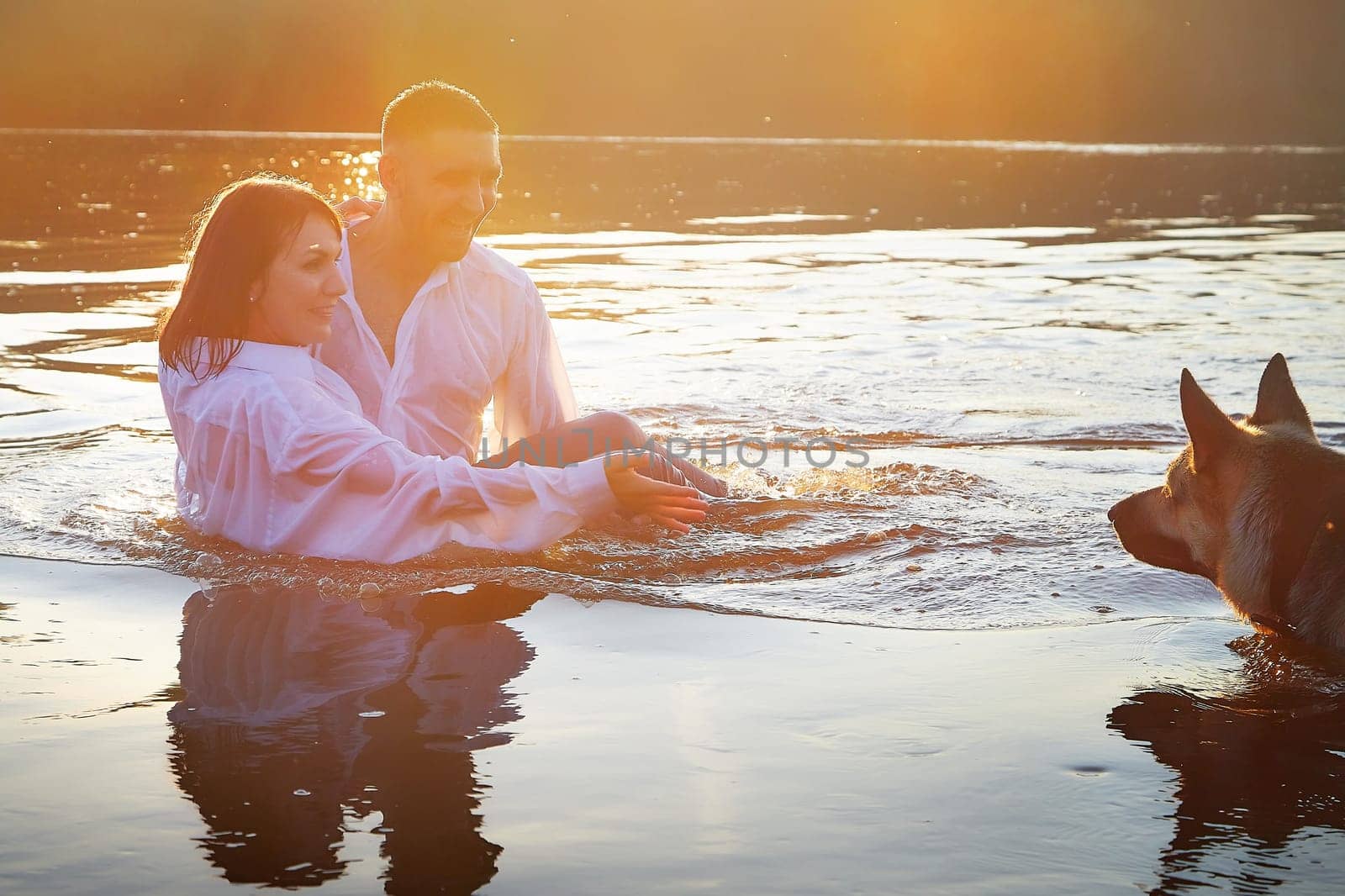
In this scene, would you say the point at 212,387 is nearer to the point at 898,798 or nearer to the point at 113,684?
the point at 113,684

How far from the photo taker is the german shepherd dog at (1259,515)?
4.54 metres

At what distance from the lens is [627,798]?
3.42 m

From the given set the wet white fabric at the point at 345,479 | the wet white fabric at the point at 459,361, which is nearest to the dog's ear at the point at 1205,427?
the wet white fabric at the point at 345,479

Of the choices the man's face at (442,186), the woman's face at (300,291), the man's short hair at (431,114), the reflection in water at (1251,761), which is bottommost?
the reflection in water at (1251,761)

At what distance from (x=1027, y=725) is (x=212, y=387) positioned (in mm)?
3170

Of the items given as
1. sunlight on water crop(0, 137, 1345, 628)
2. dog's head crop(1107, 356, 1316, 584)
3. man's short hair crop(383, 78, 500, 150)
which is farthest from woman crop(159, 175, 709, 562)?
dog's head crop(1107, 356, 1316, 584)

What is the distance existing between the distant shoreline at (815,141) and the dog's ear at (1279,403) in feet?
162

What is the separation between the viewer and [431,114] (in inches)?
235

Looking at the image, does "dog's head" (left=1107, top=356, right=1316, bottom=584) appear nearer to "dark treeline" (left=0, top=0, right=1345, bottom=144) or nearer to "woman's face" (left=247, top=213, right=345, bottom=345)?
"woman's face" (left=247, top=213, right=345, bottom=345)

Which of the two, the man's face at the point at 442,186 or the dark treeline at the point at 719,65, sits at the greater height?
the dark treeline at the point at 719,65

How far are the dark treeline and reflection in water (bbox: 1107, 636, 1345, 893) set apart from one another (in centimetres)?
6383

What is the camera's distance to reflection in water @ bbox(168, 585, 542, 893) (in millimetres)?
3104

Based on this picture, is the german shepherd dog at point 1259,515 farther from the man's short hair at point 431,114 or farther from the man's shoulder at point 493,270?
the man's short hair at point 431,114

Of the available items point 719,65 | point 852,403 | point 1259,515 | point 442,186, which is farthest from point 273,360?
point 719,65
